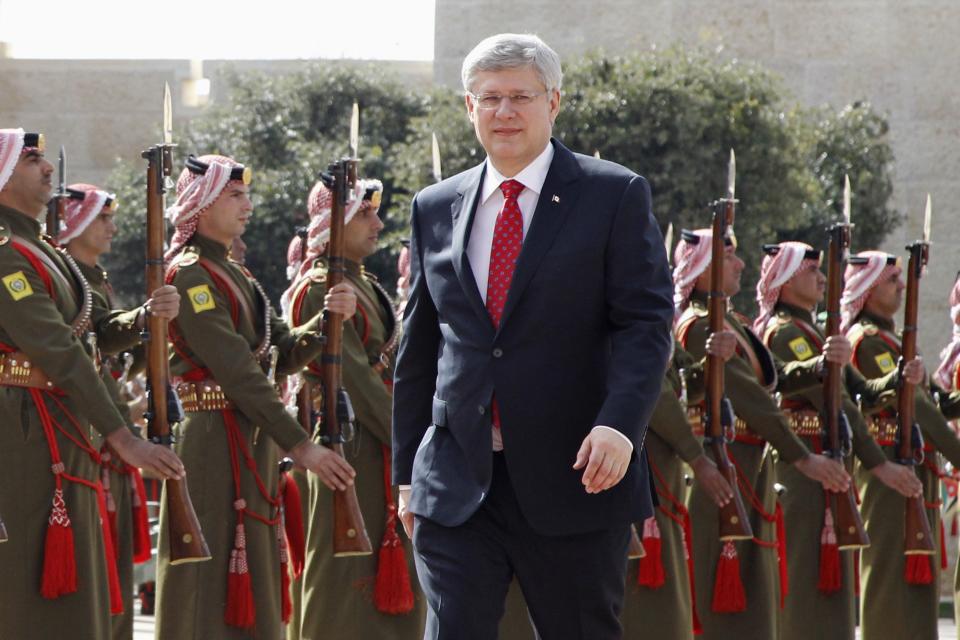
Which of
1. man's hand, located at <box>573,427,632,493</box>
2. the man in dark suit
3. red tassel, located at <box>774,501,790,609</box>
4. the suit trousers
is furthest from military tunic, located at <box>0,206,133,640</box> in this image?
red tassel, located at <box>774,501,790,609</box>

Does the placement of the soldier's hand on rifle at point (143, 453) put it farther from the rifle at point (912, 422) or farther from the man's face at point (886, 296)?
the man's face at point (886, 296)

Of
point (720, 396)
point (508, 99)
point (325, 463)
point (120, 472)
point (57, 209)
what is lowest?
point (120, 472)

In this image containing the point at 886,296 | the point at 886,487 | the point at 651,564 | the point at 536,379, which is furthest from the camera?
the point at 886,296

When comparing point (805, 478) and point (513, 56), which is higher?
point (513, 56)

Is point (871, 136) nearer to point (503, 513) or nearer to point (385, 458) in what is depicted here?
point (385, 458)

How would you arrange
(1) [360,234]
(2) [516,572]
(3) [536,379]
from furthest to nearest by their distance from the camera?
(1) [360,234]
(2) [516,572]
(3) [536,379]

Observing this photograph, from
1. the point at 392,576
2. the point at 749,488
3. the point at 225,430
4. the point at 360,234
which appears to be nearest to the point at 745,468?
the point at 749,488

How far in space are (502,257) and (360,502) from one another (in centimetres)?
347

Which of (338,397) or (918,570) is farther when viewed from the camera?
(918,570)

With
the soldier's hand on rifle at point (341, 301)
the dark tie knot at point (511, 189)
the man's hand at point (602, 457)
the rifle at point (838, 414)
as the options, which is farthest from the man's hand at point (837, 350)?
the man's hand at point (602, 457)

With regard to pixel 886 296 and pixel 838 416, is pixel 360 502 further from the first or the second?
pixel 886 296

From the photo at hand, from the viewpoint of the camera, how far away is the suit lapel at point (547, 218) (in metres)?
4.47

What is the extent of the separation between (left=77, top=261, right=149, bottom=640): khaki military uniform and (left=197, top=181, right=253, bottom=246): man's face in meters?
0.50

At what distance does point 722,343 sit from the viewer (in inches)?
330
